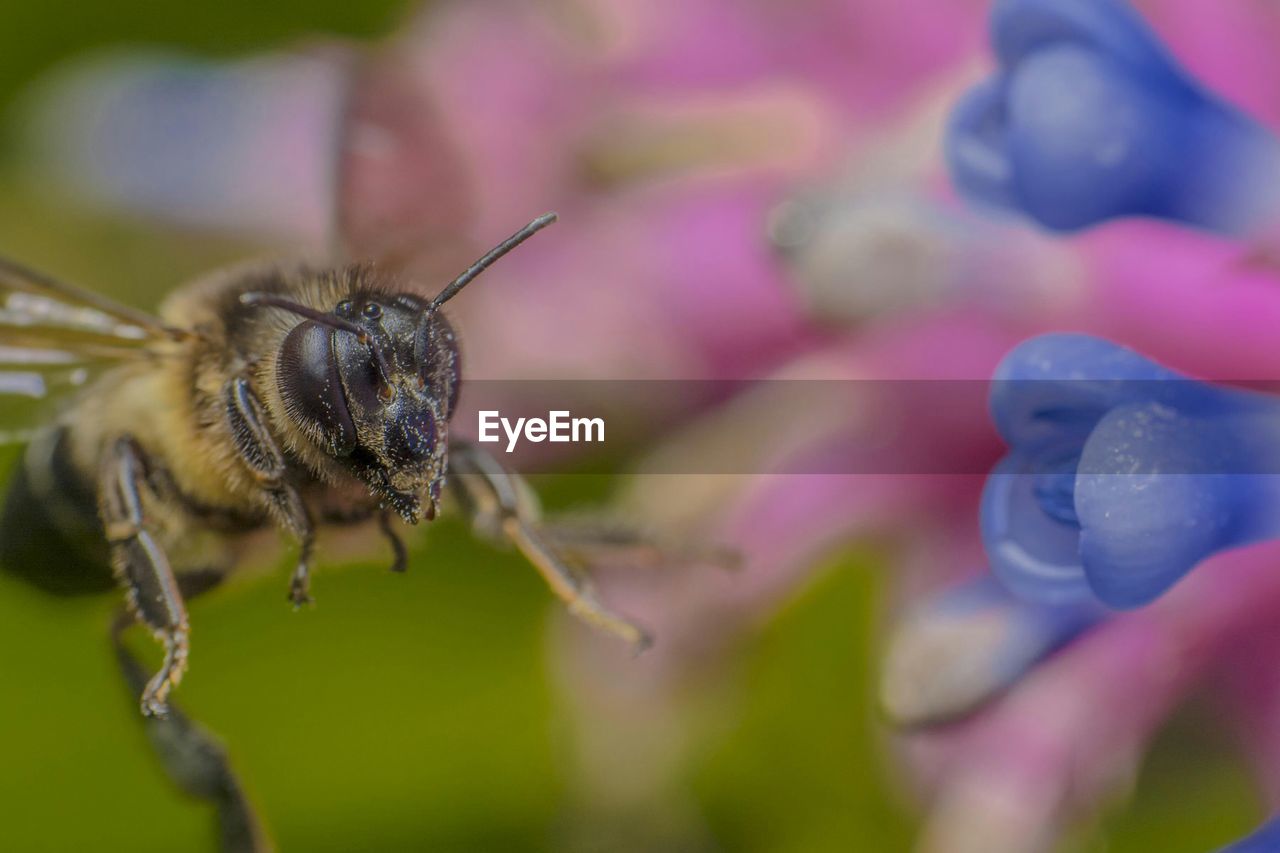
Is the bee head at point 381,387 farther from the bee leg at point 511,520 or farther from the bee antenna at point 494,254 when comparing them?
the bee leg at point 511,520

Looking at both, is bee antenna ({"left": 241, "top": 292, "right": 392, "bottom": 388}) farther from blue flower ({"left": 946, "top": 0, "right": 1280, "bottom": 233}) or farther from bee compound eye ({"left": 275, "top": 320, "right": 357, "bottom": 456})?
blue flower ({"left": 946, "top": 0, "right": 1280, "bottom": 233})

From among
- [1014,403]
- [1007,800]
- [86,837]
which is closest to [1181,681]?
[1007,800]

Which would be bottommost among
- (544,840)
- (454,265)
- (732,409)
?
(544,840)

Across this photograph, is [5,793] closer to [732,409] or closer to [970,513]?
[732,409]

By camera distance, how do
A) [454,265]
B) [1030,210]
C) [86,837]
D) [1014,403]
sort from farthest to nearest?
[86,837], [454,265], [1030,210], [1014,403]

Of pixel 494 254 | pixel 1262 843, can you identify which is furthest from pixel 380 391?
pixel 1262 843

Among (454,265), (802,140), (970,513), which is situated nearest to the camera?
(454,265)
